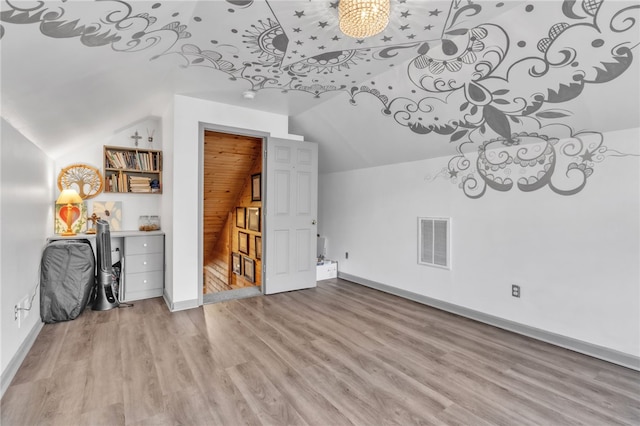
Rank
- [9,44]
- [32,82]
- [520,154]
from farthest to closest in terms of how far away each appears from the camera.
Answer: [520,154] → [32,82] → [9,44]

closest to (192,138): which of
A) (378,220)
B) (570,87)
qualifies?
(378,220)

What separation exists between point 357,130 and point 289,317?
2.49 meters

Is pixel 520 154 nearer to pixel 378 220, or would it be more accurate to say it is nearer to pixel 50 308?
pixel 378 220

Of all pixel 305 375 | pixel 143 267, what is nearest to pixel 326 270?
pixel 143 267

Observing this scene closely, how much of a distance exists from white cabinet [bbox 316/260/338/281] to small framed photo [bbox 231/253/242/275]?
1962 millimetres

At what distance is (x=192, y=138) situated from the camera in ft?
11.9

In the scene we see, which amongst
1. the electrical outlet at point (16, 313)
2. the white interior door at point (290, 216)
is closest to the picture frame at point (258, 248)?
the white interior door at point (290, 216)

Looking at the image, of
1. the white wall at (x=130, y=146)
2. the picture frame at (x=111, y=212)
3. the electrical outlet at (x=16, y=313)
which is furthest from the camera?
the picture frame at (x=111, y=212)

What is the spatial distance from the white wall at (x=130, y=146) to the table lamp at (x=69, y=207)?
0.20 metres

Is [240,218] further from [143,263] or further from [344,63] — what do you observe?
[344,63]

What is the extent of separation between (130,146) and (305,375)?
385 centimetres

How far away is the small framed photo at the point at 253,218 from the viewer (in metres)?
5.26

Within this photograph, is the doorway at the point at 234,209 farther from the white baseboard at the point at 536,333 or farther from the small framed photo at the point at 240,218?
the white baseboard at the point at 536,333

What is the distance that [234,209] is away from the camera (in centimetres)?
655
